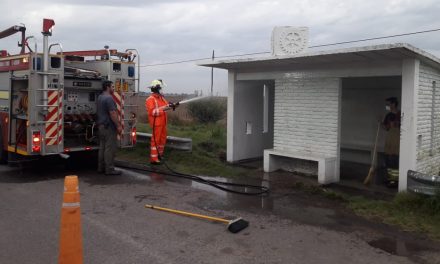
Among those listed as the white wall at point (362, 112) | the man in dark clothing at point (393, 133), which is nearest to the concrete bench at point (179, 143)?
the white wall at point (362, 112)

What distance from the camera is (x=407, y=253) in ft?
16.9

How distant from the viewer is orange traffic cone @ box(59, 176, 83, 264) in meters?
3.80

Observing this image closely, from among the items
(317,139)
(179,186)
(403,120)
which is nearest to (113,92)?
(179,186)

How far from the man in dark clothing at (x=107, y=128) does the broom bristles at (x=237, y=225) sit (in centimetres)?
449

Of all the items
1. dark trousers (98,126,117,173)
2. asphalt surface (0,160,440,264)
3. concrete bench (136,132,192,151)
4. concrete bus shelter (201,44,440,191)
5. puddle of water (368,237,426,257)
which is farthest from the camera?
concrete bench (136,132,192,151)

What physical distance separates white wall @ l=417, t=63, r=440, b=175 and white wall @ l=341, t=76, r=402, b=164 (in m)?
2.31

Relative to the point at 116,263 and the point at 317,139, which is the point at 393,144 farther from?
the point at 116,263

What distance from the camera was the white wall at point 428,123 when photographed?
8070mm

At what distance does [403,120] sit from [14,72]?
762 centimetres

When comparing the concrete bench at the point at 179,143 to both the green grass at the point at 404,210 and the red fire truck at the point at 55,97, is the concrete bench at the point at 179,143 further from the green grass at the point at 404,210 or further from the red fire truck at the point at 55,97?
the green grass at the point at 404,210

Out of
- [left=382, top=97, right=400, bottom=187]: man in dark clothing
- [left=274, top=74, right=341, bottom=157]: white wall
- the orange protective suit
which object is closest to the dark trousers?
the orange protective suit

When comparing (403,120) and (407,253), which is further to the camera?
(403,120)

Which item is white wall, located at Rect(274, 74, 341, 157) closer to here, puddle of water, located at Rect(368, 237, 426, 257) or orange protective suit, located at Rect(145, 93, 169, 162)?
orange protective suit, located at Rect(145, 93, 169, 162)

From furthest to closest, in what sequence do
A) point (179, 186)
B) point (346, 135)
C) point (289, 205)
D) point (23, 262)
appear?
point (346, 135) → point (179, 186) → point (289, 205) → point (23, 262)
